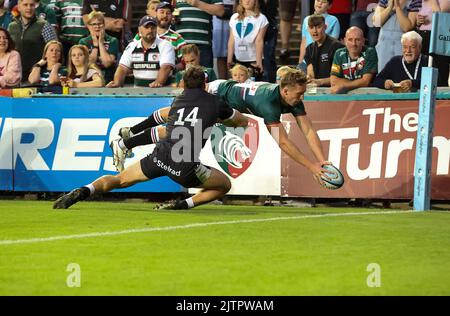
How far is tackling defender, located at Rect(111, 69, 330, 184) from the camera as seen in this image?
1342 cm

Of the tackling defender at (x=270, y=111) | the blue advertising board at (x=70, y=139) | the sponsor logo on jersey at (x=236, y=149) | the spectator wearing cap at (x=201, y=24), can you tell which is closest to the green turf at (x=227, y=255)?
the tackling defender at (x=270, y=111)

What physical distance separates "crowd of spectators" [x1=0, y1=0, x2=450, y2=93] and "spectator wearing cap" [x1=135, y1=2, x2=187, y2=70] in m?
0.02

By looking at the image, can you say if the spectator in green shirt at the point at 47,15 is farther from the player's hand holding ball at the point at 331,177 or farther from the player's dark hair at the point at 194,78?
the player's hand holding ball at the point at 331,177

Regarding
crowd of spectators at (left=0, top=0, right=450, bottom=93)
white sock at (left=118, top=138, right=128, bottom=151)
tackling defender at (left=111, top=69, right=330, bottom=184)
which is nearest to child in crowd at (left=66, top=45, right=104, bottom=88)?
crowd of spectators at (left=0, top=0, right=450, bottom=93)

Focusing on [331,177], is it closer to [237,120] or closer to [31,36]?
[237,120]

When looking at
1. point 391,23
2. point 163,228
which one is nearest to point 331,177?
point 163,228

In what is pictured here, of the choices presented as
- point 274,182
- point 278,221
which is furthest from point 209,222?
point 274,182

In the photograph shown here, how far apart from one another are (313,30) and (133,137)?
3.97 m

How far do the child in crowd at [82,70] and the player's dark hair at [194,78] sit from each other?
4.59 meters

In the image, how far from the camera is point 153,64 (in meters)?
17.9

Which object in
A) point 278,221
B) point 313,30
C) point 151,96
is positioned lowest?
point 278,221

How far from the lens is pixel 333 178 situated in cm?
1320
